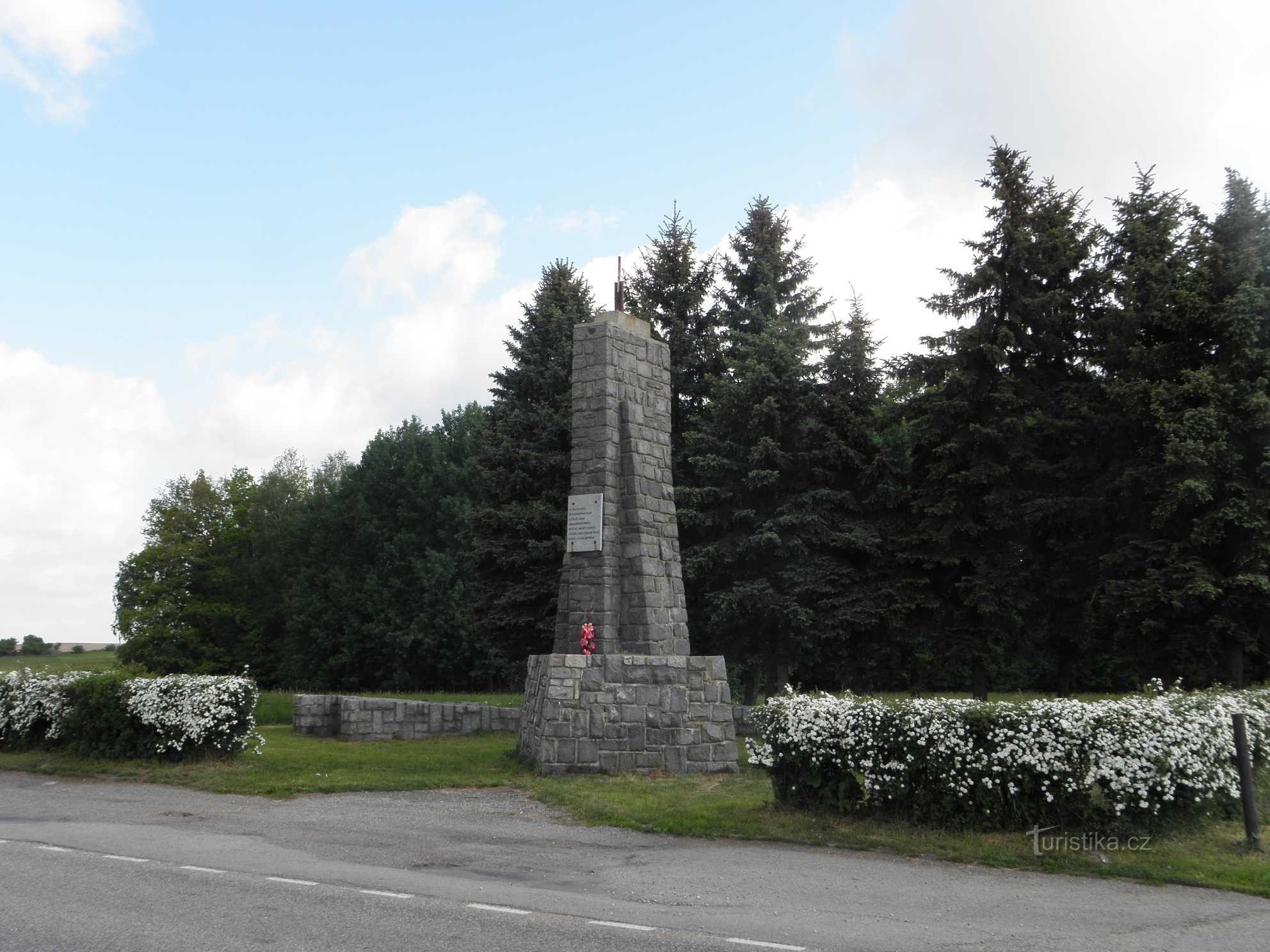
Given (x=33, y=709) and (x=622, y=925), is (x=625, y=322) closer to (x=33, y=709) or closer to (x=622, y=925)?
(x=33, y=709)

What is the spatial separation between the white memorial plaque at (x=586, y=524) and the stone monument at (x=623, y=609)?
0.05 ft

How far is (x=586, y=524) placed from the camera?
47.5 ft

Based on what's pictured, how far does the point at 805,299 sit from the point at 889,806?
19973 mm

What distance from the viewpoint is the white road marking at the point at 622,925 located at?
239 inches

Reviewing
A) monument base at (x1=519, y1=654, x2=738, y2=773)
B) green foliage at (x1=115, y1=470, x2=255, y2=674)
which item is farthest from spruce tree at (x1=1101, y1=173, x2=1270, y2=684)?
green foliage at (x1=115, y1=470, x2=255, y2=674)

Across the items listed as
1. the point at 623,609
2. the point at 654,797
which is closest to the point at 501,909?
the point at 654,797

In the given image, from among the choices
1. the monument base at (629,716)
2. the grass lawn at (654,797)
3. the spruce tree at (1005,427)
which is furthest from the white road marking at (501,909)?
the spruce tree at (1005,427)

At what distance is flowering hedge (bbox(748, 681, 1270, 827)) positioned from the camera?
25.6 ft

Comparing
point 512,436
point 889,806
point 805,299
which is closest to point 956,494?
point 805,299

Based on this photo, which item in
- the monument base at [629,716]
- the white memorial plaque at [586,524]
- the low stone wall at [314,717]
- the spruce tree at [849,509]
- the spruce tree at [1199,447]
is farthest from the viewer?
the spruce tree at [849,509]

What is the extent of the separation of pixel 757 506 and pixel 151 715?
1505 cm

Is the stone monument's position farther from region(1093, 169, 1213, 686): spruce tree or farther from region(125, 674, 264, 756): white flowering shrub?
region(1093, 169, 1213, 686): spruce tree

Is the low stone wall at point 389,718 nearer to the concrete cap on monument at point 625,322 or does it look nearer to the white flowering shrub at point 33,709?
the white flowering shrub at point 33,709

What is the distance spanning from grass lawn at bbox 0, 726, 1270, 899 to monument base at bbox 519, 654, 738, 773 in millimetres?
343
